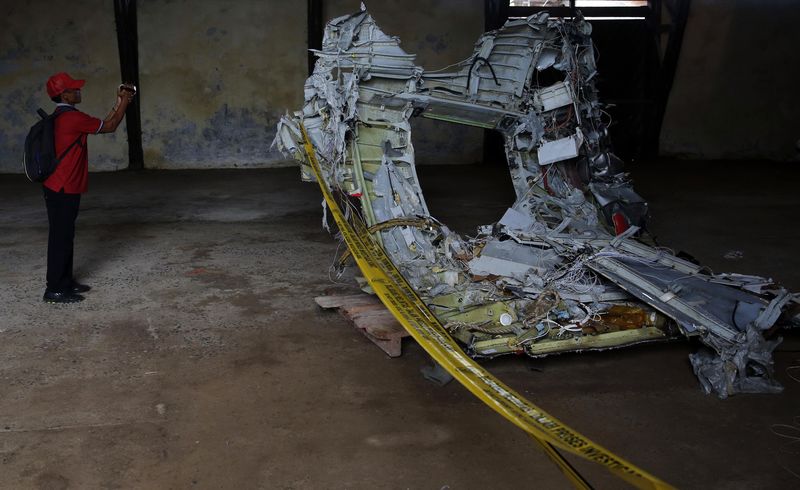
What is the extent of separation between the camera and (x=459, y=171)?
38.1 ft

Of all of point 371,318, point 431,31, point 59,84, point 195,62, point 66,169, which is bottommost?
point 371,318

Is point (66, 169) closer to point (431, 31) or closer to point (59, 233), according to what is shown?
point (59, 233)

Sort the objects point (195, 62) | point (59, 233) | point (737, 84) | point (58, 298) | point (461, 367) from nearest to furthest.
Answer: point (461, 367) < point (59, 233) < point (58, 298) < point (195, 62) < point (737, 84)

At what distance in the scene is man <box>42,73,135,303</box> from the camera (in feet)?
17.8

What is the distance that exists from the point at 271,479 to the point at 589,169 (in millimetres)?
4146

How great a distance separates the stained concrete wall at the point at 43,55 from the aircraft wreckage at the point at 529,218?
6.04 m

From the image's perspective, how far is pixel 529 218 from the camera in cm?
638

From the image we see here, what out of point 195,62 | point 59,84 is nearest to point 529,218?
point 59,84

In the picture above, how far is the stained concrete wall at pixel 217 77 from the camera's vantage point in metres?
11.2

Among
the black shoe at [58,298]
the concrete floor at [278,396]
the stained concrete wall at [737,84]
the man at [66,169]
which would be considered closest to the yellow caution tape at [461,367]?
the concrete floor at [278,396]

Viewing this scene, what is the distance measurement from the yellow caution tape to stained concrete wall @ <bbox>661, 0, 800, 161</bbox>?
8570 mm

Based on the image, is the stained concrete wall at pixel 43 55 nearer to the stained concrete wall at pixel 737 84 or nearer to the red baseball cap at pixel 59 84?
the red baseball cap at pixel 59 84

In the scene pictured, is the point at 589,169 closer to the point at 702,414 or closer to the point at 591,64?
the point at 591,64

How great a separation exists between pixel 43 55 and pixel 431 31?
18.7 ft
